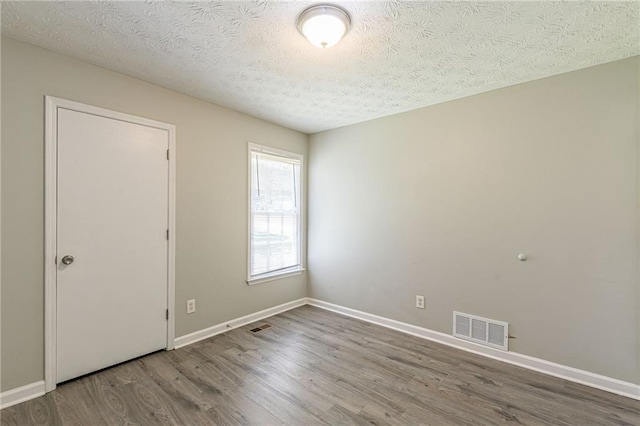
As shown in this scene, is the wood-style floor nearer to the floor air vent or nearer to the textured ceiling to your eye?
the floor air vent

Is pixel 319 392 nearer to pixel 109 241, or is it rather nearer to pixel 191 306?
pixel 191 306

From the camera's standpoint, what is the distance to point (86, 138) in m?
2.24

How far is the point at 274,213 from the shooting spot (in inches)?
148

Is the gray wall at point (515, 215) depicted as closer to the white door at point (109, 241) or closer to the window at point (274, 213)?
the window at point (274, 213)

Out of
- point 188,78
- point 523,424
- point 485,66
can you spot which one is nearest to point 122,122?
point 188,78

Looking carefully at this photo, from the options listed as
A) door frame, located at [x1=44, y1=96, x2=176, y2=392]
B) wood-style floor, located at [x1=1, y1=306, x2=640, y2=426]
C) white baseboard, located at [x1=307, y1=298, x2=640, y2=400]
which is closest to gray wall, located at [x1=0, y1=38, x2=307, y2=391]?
door frame, located at [x1=44, y1=96, x2=176, y2=392]

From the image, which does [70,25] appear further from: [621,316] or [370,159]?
[621,316]

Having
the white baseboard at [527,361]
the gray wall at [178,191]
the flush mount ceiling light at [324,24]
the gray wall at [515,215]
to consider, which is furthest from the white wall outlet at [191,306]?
the flush mount ceiling light at [324,24]

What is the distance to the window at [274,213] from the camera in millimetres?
3520

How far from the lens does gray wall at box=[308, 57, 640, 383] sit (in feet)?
7.04

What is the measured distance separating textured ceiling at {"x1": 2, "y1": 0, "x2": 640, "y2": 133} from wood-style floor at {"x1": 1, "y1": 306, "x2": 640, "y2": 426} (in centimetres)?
248

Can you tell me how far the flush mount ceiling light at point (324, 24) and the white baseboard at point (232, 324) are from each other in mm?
2853

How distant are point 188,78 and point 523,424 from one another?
11.7ft

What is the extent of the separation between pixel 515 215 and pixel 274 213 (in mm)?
2649
